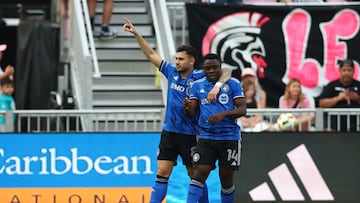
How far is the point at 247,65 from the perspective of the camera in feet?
61.5

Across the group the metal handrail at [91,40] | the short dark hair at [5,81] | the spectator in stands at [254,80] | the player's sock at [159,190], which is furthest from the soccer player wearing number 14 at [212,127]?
the short dark hair at [5,81]

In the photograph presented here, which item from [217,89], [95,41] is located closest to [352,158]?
[217,89]

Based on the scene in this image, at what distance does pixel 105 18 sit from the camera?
62.7ft

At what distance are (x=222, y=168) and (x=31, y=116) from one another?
3.67m

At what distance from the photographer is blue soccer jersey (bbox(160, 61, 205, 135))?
1416cm

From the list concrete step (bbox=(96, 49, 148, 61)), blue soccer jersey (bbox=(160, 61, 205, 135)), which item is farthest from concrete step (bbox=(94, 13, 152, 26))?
blue soccer jersey (bbox=(160, 61, 205, 135))

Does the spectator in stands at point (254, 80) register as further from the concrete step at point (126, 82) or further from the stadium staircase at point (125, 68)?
the concrete step at point (126, 82)

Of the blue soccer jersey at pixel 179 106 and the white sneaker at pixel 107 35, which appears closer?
the blue soccer jersey at pixel 179 106

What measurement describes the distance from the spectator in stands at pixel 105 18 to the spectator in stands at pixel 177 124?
486 centimetres

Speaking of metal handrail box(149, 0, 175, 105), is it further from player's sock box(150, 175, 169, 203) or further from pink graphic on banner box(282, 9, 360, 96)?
player's sock box(150, 175, 169, 203)

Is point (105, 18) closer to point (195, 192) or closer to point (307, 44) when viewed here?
point (307, 44)

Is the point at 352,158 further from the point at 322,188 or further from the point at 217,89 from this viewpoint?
the point at 217,89

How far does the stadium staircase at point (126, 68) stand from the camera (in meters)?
18.8

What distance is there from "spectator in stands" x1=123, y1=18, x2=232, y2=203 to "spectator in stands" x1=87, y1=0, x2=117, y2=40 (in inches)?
191
